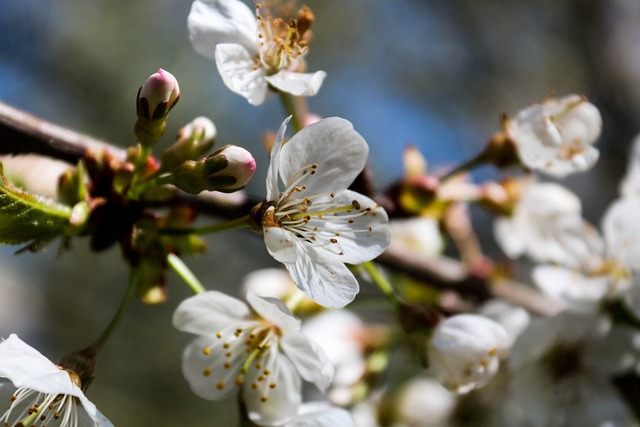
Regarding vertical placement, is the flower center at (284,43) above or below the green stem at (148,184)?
above

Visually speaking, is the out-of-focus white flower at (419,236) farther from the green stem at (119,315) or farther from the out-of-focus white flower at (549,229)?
the green stem at (119,315)

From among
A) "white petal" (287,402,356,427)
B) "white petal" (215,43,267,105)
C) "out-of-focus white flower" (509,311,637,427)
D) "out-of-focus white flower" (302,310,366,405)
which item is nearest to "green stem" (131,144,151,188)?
"white petal" (215,43,267,105)

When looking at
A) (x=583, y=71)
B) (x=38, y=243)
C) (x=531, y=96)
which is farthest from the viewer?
(x=531, y=96)

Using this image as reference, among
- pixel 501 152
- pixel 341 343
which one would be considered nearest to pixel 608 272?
pixel 501 152

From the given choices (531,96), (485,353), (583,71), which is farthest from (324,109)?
(485,353)

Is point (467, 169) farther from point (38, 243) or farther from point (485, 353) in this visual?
point (38, 243)

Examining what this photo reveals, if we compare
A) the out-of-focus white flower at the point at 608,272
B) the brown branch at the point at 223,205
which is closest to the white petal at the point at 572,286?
the out-of-focus white flower at the point at 608,272
